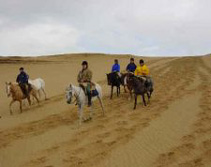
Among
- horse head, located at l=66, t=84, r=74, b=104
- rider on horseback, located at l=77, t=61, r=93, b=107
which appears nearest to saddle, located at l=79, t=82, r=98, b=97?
rider on horseback, located at l=77, t=61, r=93, b=107

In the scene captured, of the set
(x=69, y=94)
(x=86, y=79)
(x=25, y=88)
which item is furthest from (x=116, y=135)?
(x=25, y=88)

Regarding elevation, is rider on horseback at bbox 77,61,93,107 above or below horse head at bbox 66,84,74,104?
above

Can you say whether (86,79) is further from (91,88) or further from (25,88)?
(25,88)

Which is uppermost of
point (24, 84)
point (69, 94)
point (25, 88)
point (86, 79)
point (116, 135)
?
point (86, 79)

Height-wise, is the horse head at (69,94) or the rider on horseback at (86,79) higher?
the rider on horseback at (86,79)

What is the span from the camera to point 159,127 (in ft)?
44.3

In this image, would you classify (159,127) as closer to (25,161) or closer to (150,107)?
(150,107)

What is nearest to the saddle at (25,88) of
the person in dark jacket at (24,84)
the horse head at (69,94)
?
the person in dark jacket at (24,84)

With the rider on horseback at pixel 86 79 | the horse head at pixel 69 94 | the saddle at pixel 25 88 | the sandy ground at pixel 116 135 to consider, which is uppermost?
the rider on horseback at pixel 86 79

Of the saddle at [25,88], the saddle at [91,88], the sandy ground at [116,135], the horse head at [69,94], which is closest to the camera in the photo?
the sandy ground at [116,135]

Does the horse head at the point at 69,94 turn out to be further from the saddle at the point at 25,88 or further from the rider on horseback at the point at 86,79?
the saddle at the point at 25,88

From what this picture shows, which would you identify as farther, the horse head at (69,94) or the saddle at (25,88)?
the saddle at (25,88)

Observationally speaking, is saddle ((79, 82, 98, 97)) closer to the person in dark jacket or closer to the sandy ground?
the sandy ground

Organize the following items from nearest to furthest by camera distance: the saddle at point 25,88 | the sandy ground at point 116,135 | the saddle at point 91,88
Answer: the sandy ground at point 116,135 → the saddle at point 91,88 → the saddle at point 25,88
